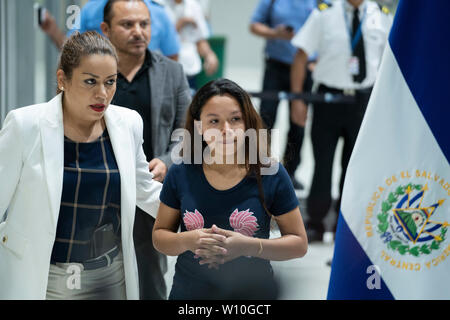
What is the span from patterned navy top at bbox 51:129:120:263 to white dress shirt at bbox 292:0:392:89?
2.30m

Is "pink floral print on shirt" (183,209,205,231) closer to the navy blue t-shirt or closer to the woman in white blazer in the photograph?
the navy blue t-shirt

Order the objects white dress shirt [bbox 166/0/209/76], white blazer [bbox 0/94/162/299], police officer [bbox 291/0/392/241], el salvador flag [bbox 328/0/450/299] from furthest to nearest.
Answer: white dress shirt [bbox 166/0/209/76]
police officer [bbox 291/0/392/241]
el salvador flag [bbox 328/0/450/299]
white blazer [bbox 0/94/162/299]

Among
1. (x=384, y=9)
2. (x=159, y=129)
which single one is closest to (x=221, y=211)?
(x=159, y=129)

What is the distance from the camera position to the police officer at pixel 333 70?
3.70 m

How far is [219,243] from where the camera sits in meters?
1.76

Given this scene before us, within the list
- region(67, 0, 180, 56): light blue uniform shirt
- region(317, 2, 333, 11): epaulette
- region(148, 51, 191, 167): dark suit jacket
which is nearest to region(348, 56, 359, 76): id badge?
region(317, 2, 333, 11): epaulette

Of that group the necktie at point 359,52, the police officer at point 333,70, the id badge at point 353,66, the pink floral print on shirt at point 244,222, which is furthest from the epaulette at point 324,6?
the pink floral print on shirt at point 244,222

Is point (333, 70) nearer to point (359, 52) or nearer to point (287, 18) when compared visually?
point (359, 52)

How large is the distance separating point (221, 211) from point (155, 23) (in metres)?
1.34

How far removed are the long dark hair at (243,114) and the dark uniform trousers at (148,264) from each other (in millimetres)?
334

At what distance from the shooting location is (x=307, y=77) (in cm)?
508

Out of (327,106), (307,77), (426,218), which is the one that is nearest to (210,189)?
(426,218)

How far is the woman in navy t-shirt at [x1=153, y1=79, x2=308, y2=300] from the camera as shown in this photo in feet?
5.93

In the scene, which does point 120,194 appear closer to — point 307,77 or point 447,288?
point 447,288
